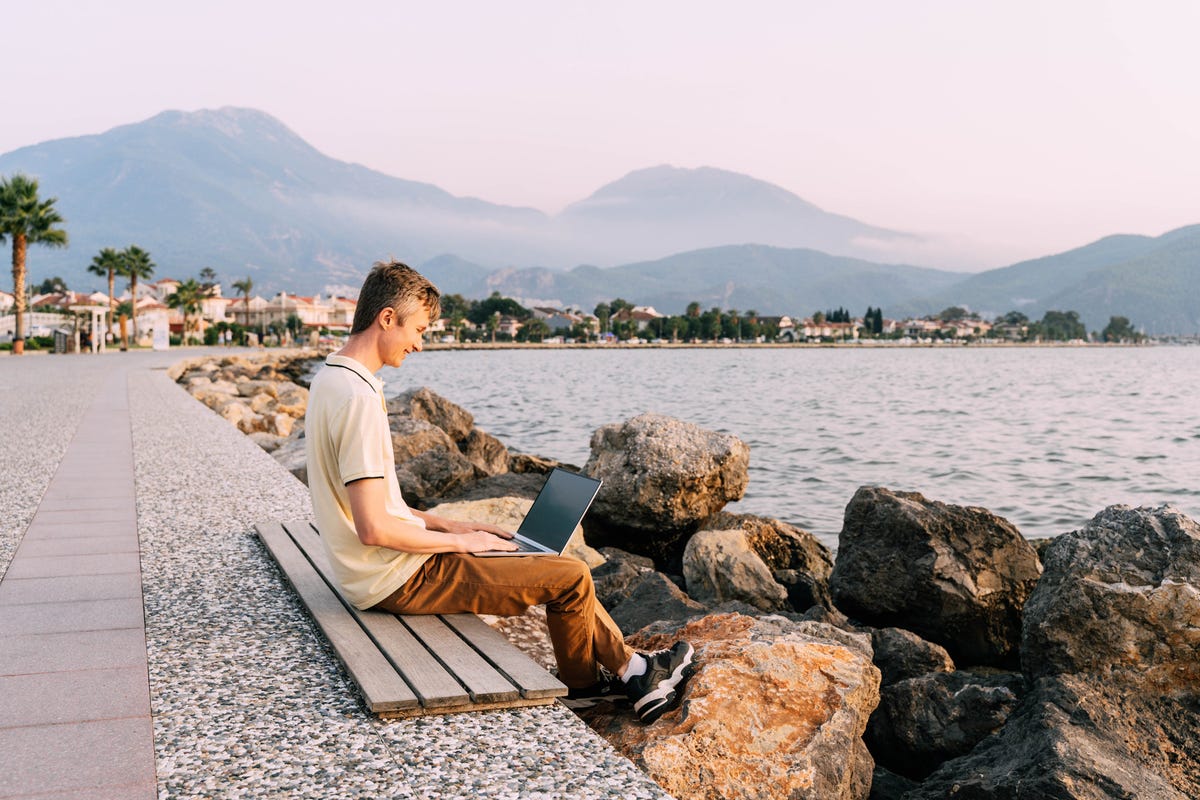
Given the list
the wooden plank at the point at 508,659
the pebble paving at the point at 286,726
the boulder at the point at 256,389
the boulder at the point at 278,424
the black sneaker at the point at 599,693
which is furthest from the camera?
the boulder at the point at 256,389

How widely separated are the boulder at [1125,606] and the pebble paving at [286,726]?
3.06 m

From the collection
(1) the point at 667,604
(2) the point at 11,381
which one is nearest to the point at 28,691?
(1) the point at 667,604

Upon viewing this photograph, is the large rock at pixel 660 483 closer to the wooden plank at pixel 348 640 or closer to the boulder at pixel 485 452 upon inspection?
the wooden plank at pixel 348 640

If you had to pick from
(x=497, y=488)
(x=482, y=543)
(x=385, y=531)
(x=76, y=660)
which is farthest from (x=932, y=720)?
(x=497, y=488)

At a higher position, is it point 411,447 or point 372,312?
point 372,312

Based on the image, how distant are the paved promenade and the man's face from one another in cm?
133

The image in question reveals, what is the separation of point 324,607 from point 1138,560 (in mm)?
4264

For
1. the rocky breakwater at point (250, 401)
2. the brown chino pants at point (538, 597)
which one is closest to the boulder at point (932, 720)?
the brown chino pants at point (538, 597)

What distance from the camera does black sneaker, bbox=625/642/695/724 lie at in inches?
149

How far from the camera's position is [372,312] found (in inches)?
152

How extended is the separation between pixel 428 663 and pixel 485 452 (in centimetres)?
1250

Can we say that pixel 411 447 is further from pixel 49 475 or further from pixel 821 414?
pixel 821 414

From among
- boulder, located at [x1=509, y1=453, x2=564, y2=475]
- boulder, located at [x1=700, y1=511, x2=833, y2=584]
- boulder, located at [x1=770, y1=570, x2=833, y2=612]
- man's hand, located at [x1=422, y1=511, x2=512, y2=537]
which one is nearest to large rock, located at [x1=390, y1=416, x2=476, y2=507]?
boulder, located at [x1=509, y1=453, x2=564, y2=475]

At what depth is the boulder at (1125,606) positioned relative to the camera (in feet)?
16.3
